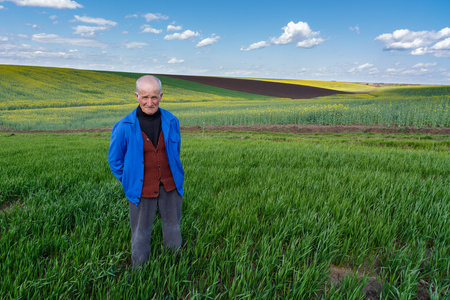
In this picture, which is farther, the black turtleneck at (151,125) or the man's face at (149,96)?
the black turtleneck at (151,125)

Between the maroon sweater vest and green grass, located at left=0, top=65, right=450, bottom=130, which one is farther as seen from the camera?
green grass, located at left=0, top=65, right=450, bottom=130

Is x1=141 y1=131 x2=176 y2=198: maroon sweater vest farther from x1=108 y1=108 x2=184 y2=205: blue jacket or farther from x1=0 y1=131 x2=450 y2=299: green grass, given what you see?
x1=0 y1=131 x2=450 y2=299: green grass

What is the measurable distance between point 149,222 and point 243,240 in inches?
34.9

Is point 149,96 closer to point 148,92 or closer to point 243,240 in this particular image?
point 148,92

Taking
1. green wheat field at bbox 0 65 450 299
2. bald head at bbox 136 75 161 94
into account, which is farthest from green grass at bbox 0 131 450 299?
bald head at bbox 136 75 161 94

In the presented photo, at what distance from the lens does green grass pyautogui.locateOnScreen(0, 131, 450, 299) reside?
6.36ft

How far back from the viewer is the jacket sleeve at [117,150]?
83.6 inches

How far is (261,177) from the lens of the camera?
4.61m

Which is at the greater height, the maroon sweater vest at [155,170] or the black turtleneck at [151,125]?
the black turtleneck at [151,125]

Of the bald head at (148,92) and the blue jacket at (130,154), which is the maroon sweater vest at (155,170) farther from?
the bald head at (148,92)

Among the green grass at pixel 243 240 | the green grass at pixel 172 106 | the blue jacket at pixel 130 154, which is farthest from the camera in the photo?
the green grass at pixel 172 106

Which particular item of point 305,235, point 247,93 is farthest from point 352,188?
point 247,93

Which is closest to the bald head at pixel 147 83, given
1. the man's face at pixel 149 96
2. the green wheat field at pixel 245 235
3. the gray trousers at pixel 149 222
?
the man's face at pixel 149 96

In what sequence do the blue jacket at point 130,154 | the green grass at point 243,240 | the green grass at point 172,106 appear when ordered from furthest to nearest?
the green grass at point 172,106 → the blue jacket at point 130,154 → the green grass at point 243,240
